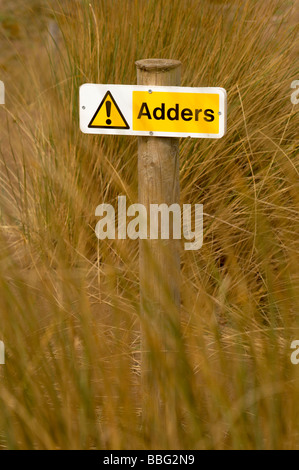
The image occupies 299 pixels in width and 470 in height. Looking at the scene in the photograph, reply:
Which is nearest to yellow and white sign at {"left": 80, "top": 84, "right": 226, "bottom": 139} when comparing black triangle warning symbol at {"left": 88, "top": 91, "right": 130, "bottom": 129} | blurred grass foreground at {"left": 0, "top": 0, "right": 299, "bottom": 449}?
black triangle warning symbol at {"left": 88, "top": 91, "right": 130, "bottom": 129}

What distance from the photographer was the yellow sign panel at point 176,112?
65.9 inches

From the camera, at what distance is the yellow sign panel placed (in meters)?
1.67

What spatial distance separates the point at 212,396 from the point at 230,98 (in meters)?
1.40

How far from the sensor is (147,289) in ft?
5.32

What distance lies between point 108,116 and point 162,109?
0.13m

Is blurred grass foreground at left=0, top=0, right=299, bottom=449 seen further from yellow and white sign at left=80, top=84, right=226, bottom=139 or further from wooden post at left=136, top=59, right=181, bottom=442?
yellow and white sign at left=80, top=84, right=226, bottom=139

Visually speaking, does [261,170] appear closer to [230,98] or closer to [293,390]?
[230,98]

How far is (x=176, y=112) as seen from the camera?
1676 mm

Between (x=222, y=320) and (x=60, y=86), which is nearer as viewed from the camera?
(x=222, y=320)

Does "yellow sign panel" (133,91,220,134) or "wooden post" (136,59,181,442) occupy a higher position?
"yellow sign panel" (133,91,220,134)

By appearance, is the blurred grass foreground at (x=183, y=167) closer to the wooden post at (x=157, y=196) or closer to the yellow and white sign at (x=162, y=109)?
the wooden post at (x=157, y=196)

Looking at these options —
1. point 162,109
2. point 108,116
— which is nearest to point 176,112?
point 162,109
